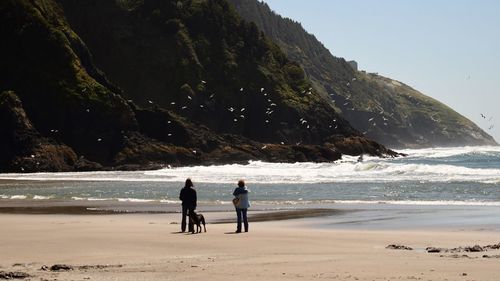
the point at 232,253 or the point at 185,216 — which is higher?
the point at 185,216

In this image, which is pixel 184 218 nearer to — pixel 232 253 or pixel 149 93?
pixel 232 253

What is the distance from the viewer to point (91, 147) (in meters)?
86.2

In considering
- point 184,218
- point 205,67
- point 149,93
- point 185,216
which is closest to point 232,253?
point 184,218

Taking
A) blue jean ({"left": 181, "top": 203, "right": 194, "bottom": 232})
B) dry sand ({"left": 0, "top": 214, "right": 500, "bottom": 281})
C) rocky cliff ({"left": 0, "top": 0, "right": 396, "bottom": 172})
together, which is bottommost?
dry sand ({"left": 0, "top": 214, "right": 500, "bottom": 281})

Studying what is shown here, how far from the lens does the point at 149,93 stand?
389 ft

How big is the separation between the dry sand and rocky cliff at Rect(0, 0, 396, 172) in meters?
57.4

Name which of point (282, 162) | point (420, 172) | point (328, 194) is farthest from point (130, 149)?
point (328, 194)

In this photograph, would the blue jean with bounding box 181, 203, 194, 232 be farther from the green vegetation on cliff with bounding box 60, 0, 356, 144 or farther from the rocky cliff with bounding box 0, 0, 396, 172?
the green vegetation on cliff with bounding box 60, 0, 356, 144

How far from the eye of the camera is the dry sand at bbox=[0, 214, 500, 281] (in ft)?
39.3

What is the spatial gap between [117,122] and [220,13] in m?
48.5

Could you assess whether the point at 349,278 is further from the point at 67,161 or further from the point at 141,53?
the point at 141,53

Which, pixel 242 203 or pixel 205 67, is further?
pixel 205 67

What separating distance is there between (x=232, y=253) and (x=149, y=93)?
104847 mm

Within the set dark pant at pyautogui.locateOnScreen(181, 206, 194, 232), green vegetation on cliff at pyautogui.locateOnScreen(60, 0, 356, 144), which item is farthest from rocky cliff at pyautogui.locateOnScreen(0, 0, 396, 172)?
dark pant at pyautogui.locateOnScreen(181, 206, 194, 232)
